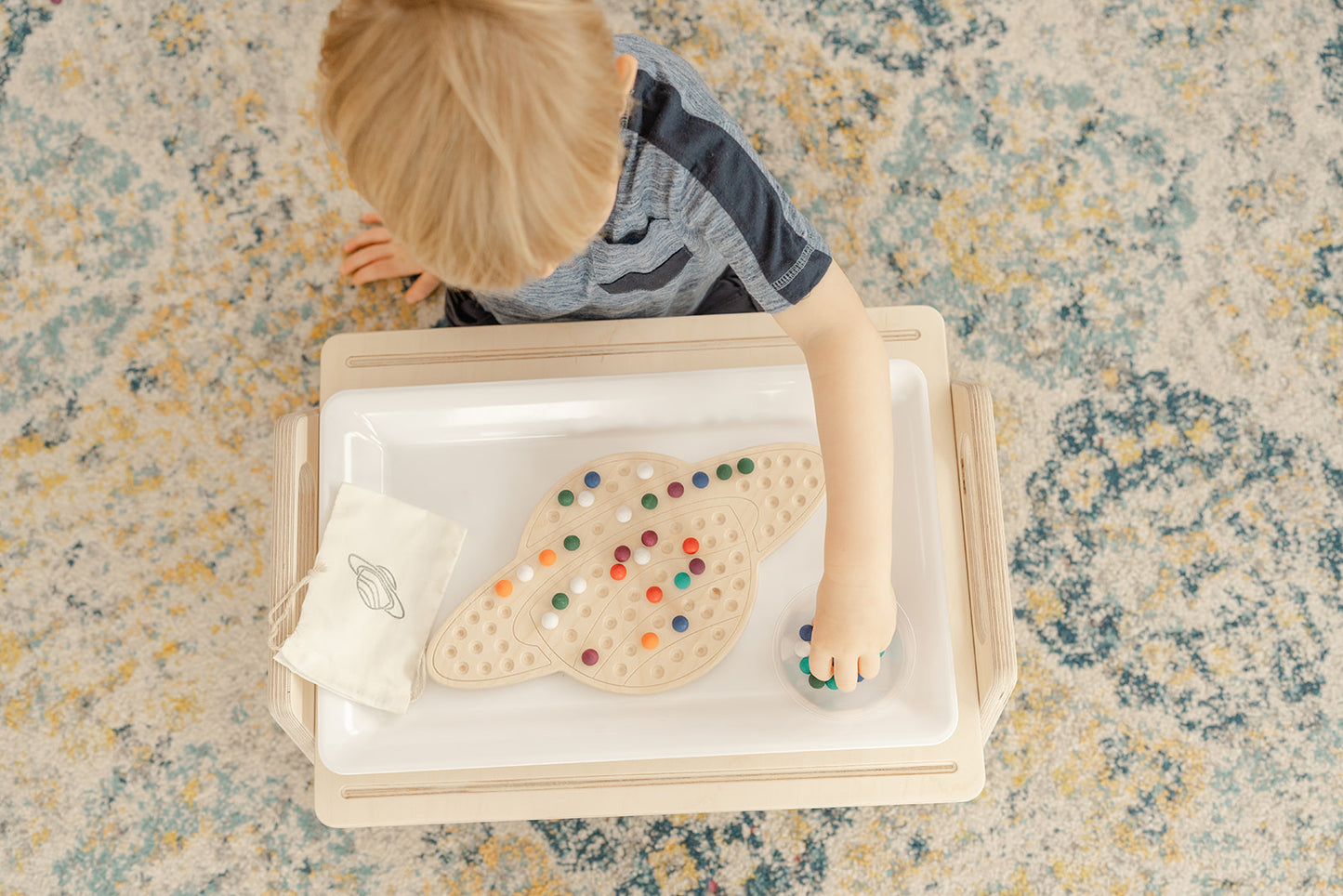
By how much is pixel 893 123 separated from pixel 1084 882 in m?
0.85

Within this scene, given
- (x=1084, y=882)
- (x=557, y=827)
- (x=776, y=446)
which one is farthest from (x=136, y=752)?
(x=1084, y=882)

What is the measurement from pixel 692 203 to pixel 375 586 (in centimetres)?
33

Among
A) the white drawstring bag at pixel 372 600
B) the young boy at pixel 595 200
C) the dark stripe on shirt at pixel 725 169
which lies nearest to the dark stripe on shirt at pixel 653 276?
the young boy at pixel 595 200

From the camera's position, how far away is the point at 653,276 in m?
0.65

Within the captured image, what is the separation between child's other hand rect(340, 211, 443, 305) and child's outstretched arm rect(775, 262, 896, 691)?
0.56 metres

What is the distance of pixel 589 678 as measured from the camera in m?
0.62

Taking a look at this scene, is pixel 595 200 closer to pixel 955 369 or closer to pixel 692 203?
pixel 692 203

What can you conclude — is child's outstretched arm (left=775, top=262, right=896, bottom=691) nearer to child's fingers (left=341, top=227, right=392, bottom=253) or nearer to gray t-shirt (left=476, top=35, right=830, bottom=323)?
gray t-shirt (left=476, top=35, right=830, bottom=323)

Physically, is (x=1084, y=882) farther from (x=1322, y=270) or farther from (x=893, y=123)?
(x=893, y=123)

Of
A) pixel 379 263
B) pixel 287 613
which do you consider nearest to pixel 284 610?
pixel 287 613

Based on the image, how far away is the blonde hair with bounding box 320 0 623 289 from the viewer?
375 millimetres

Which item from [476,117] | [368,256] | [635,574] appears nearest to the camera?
[476,117]

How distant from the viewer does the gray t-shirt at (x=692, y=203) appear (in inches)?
20.6

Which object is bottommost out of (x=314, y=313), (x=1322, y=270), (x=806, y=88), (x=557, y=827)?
(x=557, y=827)
